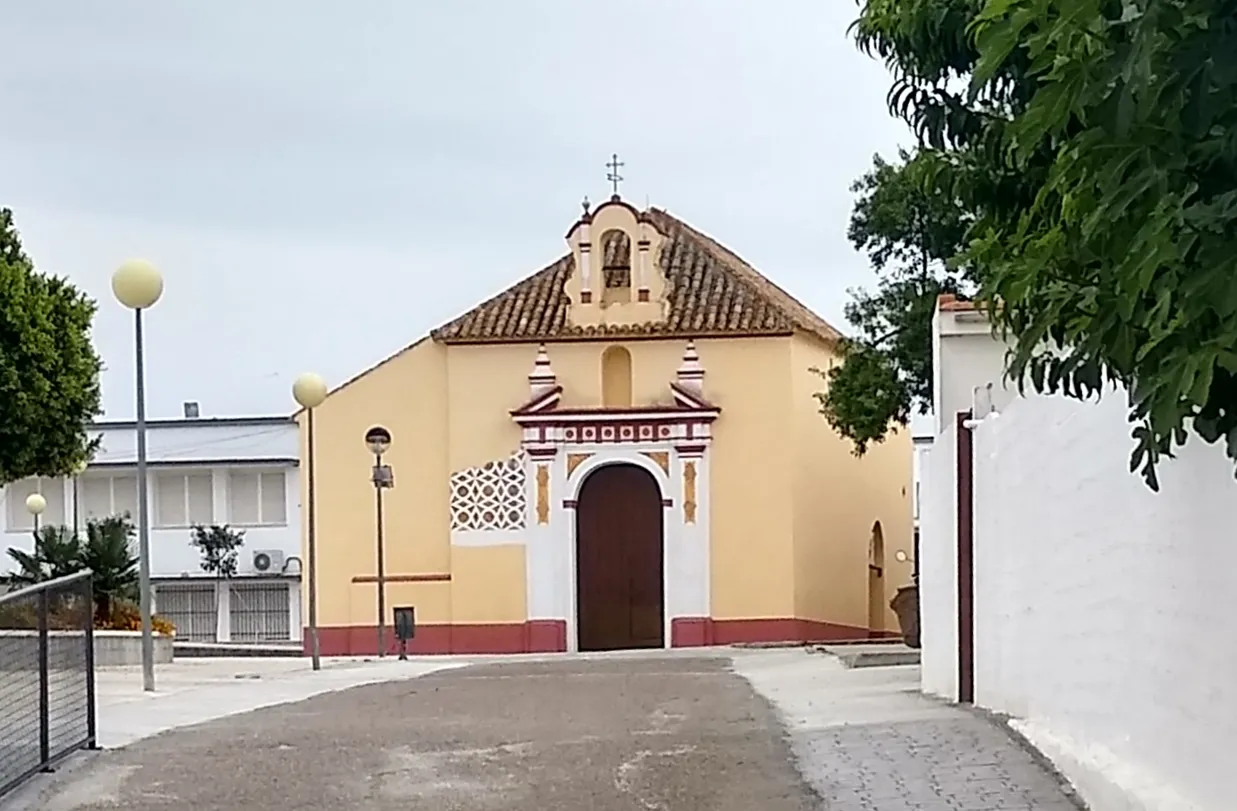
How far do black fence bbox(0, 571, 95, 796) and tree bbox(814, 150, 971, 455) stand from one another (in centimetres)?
1423

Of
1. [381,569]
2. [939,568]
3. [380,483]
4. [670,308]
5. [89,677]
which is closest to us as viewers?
[89,677]

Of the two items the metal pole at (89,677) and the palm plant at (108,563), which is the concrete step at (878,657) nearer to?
the palm plant at (108,563)

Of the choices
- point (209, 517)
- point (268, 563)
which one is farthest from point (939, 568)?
point (209, 517)

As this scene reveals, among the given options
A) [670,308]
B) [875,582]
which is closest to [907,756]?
[670,308]

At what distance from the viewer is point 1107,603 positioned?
9031mm

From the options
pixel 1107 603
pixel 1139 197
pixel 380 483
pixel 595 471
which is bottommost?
pixel 1107 603

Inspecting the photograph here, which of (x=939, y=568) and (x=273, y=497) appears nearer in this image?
(x=939, y=568)

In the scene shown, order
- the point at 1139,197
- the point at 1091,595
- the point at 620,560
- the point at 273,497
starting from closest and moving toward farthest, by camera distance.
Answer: the point at 1139,197
the point at 1091,595
the point at 620,560
the point at 273,497

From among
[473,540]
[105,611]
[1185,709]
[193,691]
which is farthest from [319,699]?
Answer: [473,540]

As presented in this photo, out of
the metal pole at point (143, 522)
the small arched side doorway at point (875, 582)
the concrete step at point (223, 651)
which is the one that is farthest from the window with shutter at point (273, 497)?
the metal pole at point (143, 522)

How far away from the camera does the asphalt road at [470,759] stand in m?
10.0

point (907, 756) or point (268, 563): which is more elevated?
point (907, 756)

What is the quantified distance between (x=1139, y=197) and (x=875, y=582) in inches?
1442

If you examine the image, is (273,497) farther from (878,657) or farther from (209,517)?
(878,657)
